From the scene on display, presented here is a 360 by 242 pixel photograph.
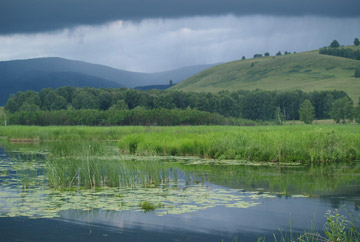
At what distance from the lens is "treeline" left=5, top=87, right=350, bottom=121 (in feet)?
455

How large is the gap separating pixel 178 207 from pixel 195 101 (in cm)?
12618

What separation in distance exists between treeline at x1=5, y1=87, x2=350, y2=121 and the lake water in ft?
382

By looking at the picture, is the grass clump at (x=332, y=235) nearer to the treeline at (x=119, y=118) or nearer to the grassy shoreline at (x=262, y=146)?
the grassy shoreline at (x=262, y=146)

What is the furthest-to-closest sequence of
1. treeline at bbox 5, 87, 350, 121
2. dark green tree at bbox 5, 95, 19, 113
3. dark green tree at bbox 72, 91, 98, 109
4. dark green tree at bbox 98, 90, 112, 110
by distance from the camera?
dark green tree at bbox 98, 90, 112, 110 → dark green tree at bbox 5, 95, 19, 113 → treeline at bbox 5, 87, 350, 121 → dark green tree at bbox 72, 91, 98, 109

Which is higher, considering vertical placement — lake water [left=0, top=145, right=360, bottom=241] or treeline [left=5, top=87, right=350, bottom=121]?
treeline [left=5, top=87, right=350, bottom=121]

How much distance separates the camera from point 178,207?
609 inches

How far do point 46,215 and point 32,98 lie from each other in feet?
448

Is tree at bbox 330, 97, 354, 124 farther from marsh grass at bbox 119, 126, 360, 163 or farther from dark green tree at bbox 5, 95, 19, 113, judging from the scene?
dark green tree at bbox 5, 95, 19, 113

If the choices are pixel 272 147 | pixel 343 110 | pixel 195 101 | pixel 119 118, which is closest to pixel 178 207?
pixel 272 147

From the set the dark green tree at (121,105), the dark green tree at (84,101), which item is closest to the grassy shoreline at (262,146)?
the dark green tree at (121,105)

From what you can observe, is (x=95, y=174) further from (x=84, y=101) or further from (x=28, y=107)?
(x=28, y=107)

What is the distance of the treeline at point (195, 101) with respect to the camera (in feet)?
455

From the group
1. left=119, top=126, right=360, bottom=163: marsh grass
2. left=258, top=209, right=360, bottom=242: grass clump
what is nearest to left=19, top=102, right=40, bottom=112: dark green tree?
left=119, top=126, right=360, bottom=163: marsh grass

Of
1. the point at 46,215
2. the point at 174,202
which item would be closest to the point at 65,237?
the point at 46,215
